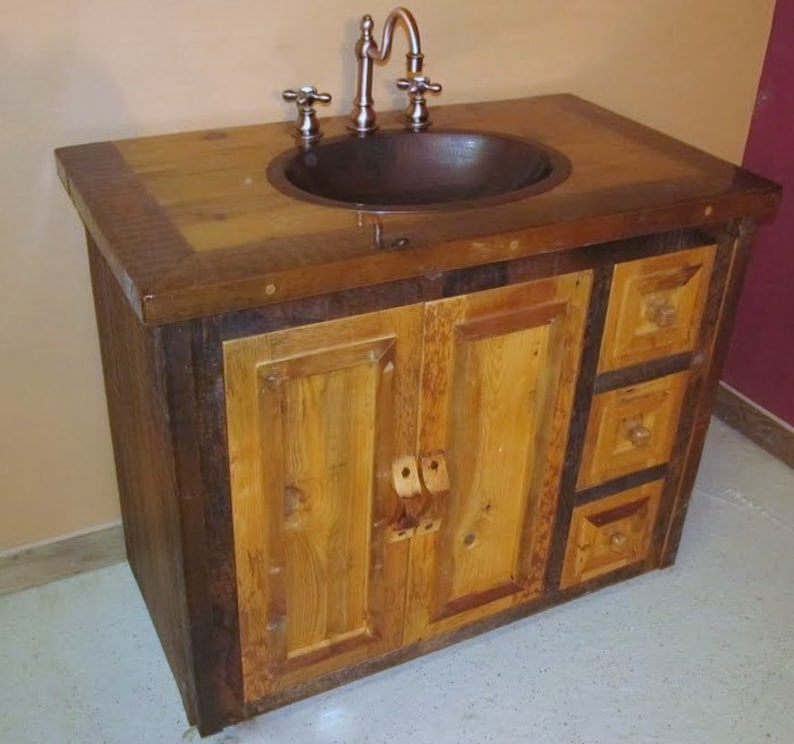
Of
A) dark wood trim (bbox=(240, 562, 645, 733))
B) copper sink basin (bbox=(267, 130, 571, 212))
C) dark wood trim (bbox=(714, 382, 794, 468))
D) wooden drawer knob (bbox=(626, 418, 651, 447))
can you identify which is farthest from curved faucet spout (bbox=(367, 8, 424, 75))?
Result: dark wood trim (bbox=(714, 382, 794, 468))

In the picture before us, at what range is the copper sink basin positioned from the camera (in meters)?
1.45

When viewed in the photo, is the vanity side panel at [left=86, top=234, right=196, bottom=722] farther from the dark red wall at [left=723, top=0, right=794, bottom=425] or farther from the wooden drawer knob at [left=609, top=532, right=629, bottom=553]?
the dark red wall at [left=723, top=0, right=794, bottom=425]

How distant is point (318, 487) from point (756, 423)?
1238 millimetres

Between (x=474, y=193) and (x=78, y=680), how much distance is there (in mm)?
987

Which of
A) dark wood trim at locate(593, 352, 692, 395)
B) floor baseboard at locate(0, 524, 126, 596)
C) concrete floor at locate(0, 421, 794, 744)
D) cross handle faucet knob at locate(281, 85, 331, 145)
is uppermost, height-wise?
cross handle faucet knob at locate(281, 85, 331, 145)

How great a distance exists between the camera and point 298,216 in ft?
3.91

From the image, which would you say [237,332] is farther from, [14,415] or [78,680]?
[78,680]

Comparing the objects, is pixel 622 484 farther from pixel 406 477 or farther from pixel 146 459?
pixel 146 459

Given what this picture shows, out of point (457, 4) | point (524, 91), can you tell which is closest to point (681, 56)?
point (524, 91)

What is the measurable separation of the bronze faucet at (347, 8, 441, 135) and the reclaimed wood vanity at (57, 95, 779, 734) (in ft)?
0.17

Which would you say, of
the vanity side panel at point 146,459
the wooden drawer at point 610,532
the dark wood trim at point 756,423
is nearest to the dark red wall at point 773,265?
the dark wood trim at point 756,423

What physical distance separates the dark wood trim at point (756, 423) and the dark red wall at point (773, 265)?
0.02 meters

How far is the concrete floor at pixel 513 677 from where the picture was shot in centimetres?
144

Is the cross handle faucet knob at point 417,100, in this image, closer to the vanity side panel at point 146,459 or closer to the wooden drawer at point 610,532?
the vanity side panel at point 146,459
